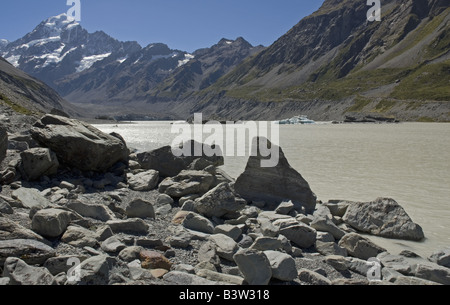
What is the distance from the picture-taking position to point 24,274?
6.40 meters

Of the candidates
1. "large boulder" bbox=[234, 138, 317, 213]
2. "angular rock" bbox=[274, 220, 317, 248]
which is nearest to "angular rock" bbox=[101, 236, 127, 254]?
"angular rock" bbox=[274, 220, 317, 248]

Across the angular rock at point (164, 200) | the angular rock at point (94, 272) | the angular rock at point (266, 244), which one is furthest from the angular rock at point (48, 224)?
the angular rock at point (164, 200)

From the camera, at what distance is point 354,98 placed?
183000mm

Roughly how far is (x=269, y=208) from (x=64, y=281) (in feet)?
33.4

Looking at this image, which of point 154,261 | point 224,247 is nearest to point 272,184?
point 224,247

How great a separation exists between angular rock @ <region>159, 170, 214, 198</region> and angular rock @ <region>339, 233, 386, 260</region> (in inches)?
287

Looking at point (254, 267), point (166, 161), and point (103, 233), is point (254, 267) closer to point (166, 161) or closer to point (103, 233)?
point (103, 233)

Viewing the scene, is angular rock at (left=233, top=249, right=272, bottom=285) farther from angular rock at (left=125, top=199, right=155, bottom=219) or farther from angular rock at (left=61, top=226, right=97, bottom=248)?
angular rock at (left=125, top=199, right=155, bottom=219)

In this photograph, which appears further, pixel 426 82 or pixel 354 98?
pixel 354 98

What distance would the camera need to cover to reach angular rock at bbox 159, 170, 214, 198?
15.6m

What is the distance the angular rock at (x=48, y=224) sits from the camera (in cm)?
841

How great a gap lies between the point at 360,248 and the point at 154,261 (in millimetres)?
6435
